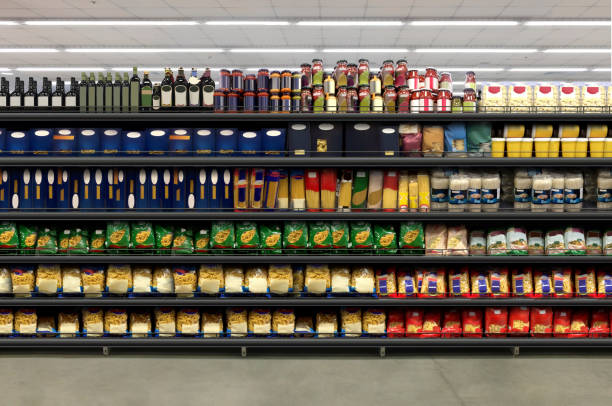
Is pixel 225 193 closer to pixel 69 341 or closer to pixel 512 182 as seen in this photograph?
pixel 69 341

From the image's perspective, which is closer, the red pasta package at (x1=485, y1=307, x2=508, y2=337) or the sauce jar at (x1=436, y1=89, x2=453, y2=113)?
the sauce jar at (x1=436, y1=89, x2=453, y2=113)

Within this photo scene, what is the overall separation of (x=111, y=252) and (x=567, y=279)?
336cm

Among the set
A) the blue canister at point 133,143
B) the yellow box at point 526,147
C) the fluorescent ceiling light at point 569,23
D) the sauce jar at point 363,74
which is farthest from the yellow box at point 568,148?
the fluorescent ceiling light at point 569,23

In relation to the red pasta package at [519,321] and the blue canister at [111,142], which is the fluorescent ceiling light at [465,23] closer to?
the red pasta package at [519,321]

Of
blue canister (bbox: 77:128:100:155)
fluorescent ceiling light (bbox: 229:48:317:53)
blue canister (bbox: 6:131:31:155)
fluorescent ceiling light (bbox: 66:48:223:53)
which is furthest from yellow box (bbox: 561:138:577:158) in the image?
fluorescent ceiling light (bbox: 66:48:223:53)

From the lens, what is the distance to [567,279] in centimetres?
361

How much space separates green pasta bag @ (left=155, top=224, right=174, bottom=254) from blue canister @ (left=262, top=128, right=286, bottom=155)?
93cm

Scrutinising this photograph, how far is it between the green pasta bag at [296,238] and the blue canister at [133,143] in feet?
3.97

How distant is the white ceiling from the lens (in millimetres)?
8102

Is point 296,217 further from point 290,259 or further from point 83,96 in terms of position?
point 83,96

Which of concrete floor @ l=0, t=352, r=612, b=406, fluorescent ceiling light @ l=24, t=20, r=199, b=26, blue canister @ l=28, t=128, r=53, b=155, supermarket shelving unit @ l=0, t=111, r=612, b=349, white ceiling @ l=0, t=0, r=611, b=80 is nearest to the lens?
concrete floor @ l=0, t=352, r=612, b=406

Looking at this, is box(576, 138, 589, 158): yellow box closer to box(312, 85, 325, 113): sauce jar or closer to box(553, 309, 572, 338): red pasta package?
box(553, 309, 572, 338): red pasta package

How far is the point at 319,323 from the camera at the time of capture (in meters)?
3.61

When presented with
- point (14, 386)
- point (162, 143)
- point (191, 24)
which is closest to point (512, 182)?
point (162, 143)
